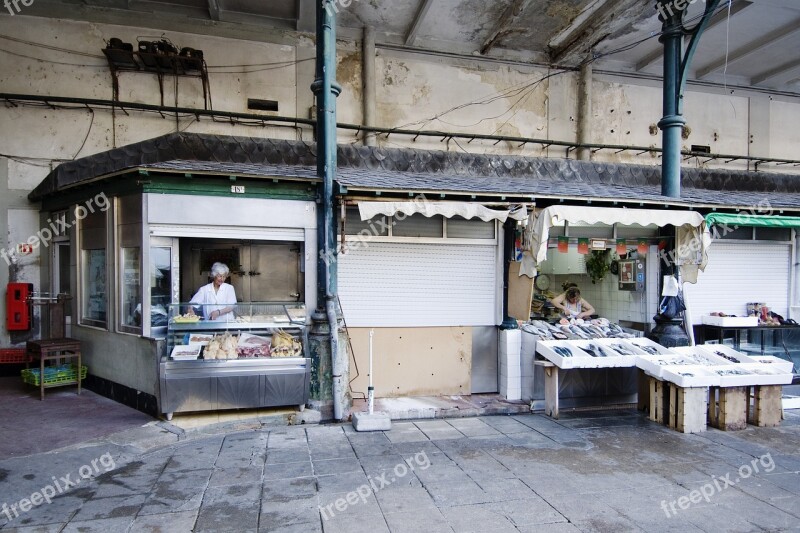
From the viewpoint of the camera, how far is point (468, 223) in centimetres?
824

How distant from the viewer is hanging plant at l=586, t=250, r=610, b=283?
32.0ft

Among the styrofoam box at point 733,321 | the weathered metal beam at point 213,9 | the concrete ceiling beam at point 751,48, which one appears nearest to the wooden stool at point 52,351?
the weathered metal beam at point 213,9

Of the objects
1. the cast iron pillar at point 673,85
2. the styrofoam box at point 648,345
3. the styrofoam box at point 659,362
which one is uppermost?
the cast iron pillar at point 673,85

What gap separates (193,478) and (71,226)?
19.5 feet

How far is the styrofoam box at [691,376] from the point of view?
6.54 metres

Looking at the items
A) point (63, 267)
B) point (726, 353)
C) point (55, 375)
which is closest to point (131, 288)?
point (55, 375)

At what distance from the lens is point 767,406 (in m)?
6.93

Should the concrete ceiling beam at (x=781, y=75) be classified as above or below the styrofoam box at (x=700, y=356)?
above

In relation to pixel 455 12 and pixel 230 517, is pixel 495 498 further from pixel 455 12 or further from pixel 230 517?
pixel 455 12

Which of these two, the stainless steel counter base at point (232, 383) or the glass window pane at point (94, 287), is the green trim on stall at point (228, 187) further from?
the stainless steel counter base at point (232, 383)

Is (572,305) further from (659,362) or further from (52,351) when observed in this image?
(52,351)

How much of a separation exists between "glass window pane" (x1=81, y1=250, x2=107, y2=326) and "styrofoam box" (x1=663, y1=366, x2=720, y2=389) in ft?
29.4

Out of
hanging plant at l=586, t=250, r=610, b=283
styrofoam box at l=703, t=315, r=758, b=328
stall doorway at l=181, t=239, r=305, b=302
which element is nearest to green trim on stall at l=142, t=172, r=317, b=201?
stall doorway at l=181, t=239, r=305, b=302

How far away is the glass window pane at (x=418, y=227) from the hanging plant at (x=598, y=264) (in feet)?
12.3
